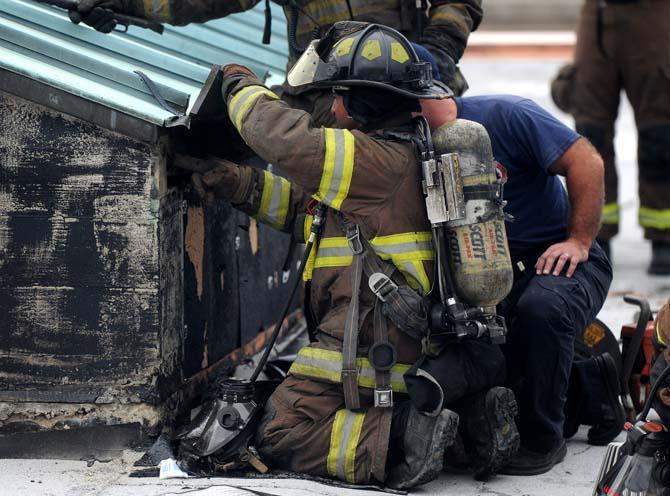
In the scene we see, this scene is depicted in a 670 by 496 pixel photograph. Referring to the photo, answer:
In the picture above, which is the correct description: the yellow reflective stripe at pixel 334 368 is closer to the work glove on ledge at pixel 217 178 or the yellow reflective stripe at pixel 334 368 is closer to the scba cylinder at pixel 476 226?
the scba cylinder at pixel 476 226

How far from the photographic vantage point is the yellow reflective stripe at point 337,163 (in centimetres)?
374

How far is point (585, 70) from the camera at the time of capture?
760 centimetres

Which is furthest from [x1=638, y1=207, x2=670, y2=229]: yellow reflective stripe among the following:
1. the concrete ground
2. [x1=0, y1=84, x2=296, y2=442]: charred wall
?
[x1=0, y1=84, x2=296, y2=442]: charred wall

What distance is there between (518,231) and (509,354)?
1.57 ft

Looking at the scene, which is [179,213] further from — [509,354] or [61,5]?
[509,354]

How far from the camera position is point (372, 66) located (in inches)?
151

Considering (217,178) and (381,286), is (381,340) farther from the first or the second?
(217,178)

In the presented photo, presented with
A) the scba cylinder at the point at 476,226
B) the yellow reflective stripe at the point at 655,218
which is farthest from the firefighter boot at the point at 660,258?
the scba cylinder at the point at 476,226

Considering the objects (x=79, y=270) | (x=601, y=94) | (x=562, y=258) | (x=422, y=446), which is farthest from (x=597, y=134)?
(x=79, y=270)

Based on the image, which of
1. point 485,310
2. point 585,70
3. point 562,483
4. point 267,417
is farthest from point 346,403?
point 585,70

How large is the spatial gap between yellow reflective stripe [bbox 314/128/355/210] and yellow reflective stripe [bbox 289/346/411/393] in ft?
1.77

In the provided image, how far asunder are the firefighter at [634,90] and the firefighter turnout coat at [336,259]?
384 cm

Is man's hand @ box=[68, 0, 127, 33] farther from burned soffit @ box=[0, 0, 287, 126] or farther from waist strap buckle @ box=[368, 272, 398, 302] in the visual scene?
waist strap buckle @ box=[368, 272, 398, 302]

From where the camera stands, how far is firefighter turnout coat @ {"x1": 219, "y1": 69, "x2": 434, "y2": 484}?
3.77 meters
